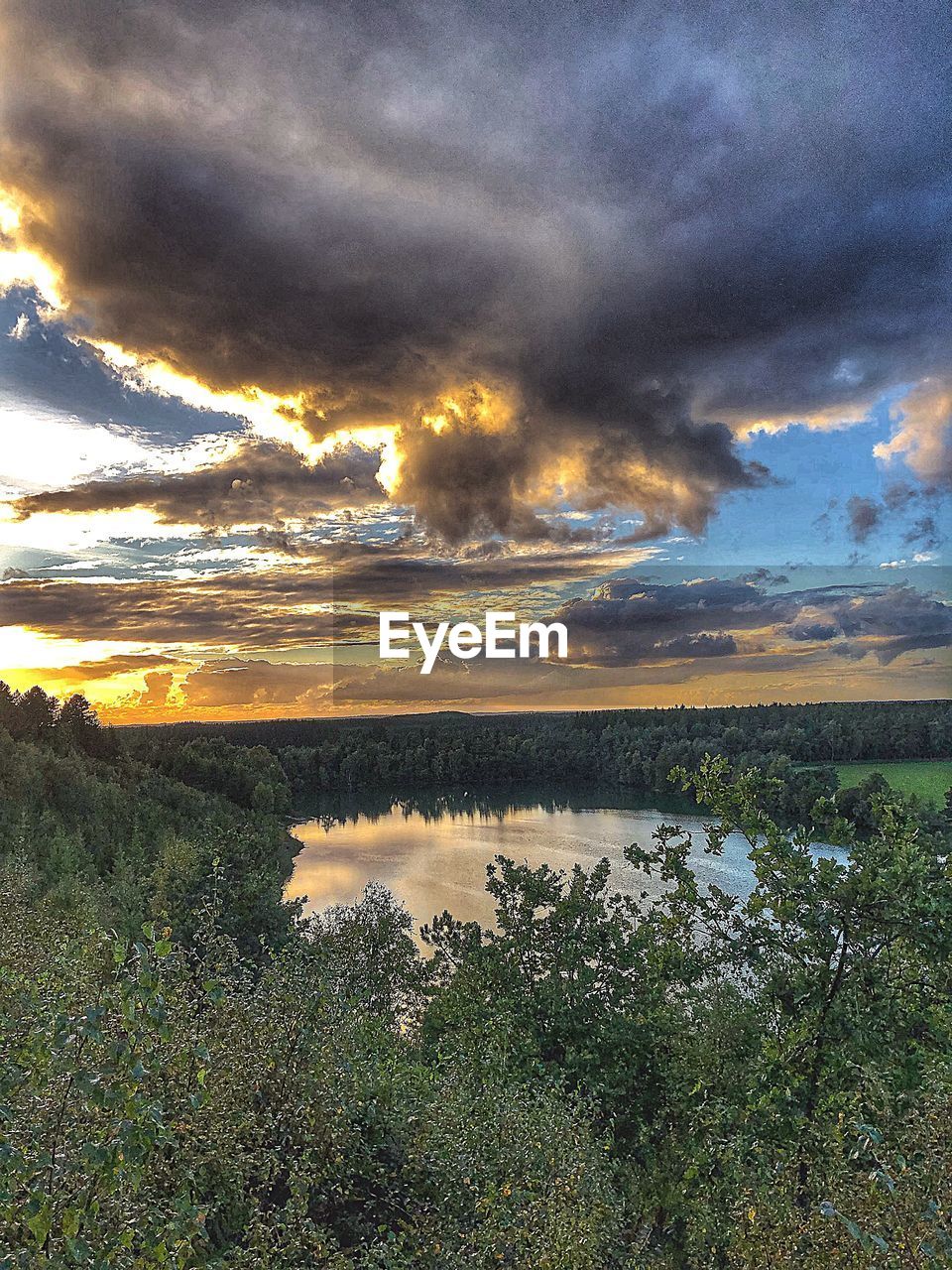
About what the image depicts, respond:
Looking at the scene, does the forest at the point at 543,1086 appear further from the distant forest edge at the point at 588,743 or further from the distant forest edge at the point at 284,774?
the distant forest edge at the point at 588,743

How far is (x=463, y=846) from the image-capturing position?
69.9 metres

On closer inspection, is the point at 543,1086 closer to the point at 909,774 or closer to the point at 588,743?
the point at 909,774

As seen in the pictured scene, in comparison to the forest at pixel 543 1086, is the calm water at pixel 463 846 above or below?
below

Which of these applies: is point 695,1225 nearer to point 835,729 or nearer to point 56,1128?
point 56,1128

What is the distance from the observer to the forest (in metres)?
4.60

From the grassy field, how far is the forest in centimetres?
5949

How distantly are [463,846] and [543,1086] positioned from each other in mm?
57704

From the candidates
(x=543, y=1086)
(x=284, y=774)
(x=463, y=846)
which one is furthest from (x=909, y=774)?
(x=543, y=1086)

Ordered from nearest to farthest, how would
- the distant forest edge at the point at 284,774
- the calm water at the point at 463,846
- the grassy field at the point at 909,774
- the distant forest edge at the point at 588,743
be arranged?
the distant forest edge at the point at 284,774 → the calm water at the point at 463,846 → the grassy field at the point at 909,774 → the distant forest edge at the point at 588,743

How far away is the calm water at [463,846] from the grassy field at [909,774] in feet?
48.1

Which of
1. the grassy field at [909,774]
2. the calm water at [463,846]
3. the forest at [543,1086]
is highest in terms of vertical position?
the forest at [543,1086]

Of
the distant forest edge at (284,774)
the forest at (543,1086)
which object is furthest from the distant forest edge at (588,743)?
the forest at (543,1086)

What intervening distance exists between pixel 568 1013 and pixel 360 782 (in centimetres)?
11158

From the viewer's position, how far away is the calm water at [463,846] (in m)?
49.4
